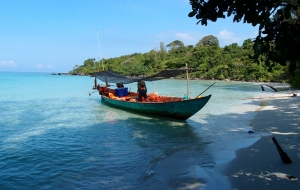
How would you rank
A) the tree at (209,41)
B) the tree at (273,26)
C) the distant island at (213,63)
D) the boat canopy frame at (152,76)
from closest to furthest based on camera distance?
1. the tree at (273,26)
2. the boat canopy frame at (152,76)
3. the distant island at (213,63)
4. the tree at (209,41)

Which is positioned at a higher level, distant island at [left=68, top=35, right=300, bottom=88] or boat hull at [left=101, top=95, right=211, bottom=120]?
distant island at [left=68, top=35, right=300, bottom=88]

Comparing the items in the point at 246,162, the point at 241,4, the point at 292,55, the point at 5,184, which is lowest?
the point at 5,184

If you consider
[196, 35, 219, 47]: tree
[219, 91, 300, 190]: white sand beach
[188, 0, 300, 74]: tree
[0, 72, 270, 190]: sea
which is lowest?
[0, 72, 270, 190]: sea

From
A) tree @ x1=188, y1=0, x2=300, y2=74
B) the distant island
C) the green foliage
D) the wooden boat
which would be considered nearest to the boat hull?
the wooden boat

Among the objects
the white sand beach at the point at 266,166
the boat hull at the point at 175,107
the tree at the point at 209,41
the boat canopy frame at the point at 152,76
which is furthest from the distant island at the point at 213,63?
the white sand beach at the point at 266,166

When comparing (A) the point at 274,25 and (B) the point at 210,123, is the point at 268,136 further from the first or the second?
(A) the point at 274,25

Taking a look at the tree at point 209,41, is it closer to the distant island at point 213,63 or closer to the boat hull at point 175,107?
the distant island at point 213,63

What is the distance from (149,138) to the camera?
31.0ft

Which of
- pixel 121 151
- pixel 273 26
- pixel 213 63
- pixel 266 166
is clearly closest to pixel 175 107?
pixel 121 151

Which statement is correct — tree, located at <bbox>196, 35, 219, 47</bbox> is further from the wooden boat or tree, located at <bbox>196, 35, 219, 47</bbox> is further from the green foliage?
the wooden boat

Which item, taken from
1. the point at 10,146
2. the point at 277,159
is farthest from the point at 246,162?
the point at 10,146

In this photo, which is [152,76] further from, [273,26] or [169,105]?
[273,26]

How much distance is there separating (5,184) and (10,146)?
3.35 meters

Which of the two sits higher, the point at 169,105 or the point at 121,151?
the point at 169,105
